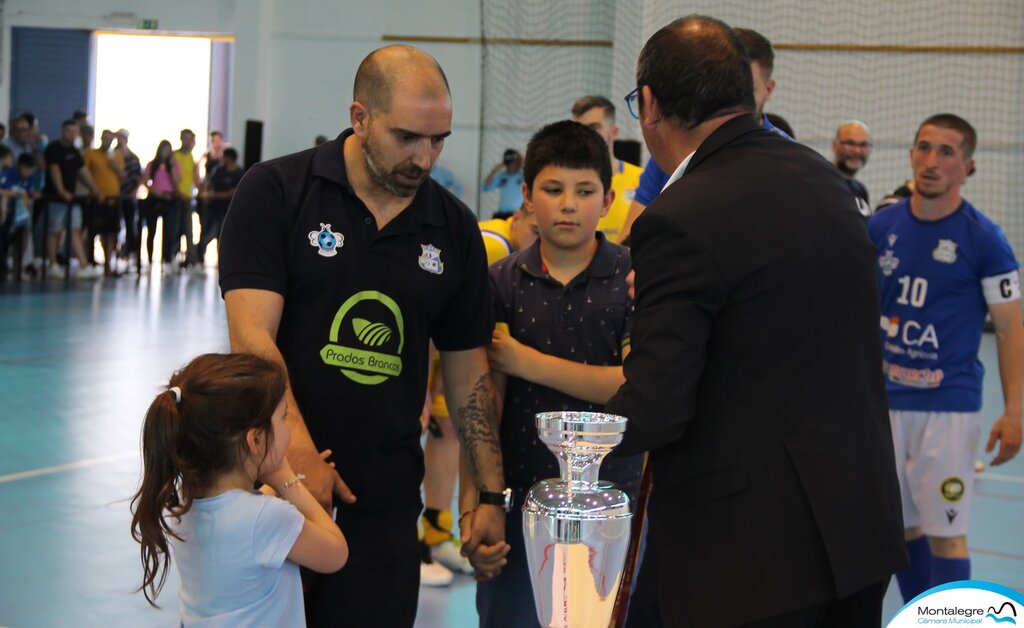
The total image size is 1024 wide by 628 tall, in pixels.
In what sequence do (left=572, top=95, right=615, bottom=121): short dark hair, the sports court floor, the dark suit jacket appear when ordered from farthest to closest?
(left=572, top=95, right=615, bottom=121): short dark hair < the sports court floor < the dark suit jacket

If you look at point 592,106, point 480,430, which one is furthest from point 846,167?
point 480,430

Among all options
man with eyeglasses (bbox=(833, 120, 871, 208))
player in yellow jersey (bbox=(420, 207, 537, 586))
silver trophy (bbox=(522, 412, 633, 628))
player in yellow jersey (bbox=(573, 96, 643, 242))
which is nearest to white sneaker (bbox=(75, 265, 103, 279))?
player in yellow jersey (bbox=(573, 96, 643, 242))

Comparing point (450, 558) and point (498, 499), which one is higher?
point (498, 499)

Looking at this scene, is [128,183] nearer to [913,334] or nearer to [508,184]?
[508,184]

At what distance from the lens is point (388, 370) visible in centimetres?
265

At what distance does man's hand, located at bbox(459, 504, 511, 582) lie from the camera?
2.61m

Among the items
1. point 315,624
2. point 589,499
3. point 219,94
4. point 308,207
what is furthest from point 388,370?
point 219,94

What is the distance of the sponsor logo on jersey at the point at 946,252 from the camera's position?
14.6 feet

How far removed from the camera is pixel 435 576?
16.1ft

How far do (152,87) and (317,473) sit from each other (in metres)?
24.5

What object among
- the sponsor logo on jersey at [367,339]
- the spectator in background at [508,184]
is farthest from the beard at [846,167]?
the spectator in background at [508,184]

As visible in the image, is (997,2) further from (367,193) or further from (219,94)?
(219,94)

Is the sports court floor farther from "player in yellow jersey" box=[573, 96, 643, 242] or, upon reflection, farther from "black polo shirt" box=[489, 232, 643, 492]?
"player in yellow jersey" box=[573, 96, 643, 242]

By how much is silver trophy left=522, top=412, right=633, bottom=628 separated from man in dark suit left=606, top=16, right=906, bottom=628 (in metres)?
0.28
